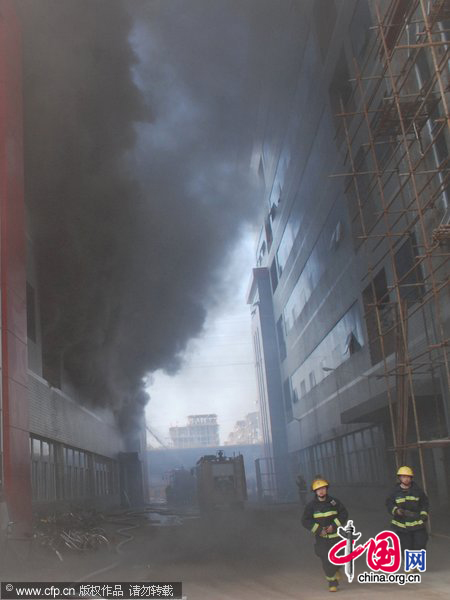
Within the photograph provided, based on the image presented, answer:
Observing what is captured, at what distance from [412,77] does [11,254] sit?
360 inches

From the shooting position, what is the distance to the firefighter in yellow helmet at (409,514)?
6.80 meters

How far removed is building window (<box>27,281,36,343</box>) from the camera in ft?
55.5

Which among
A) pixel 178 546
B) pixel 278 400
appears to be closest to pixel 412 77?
pixel 178 546

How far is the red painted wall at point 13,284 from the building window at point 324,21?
11.7 m

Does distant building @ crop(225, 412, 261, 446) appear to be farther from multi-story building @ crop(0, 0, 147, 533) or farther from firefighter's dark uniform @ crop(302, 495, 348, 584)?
firefighter's dark uniform @ crop(302, 495, 348, 584)

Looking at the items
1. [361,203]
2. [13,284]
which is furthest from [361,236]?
[13,284]

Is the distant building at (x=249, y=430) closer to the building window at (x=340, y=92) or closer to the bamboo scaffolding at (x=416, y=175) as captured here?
the building window at (x=340, y=92)

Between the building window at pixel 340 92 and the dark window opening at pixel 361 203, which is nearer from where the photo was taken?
the dark window opening at pixel 361 203

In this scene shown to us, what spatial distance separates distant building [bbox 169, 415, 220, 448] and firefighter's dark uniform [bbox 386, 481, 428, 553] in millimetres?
87857

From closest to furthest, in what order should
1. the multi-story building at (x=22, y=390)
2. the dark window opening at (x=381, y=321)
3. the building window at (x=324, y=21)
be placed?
the multi-story building at (x=22, y=390), the dark window opening at (x=381, y=321), the building window at (x=324, y=21)

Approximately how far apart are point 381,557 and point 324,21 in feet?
67.8

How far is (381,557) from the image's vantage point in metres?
6.81

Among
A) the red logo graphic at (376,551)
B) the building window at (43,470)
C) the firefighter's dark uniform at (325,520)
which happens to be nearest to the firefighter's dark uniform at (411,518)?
the red logo graphic at (376,551)

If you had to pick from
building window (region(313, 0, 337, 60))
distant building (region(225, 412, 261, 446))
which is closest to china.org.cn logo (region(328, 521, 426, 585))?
building window (region(313, 0, 337, 60))
